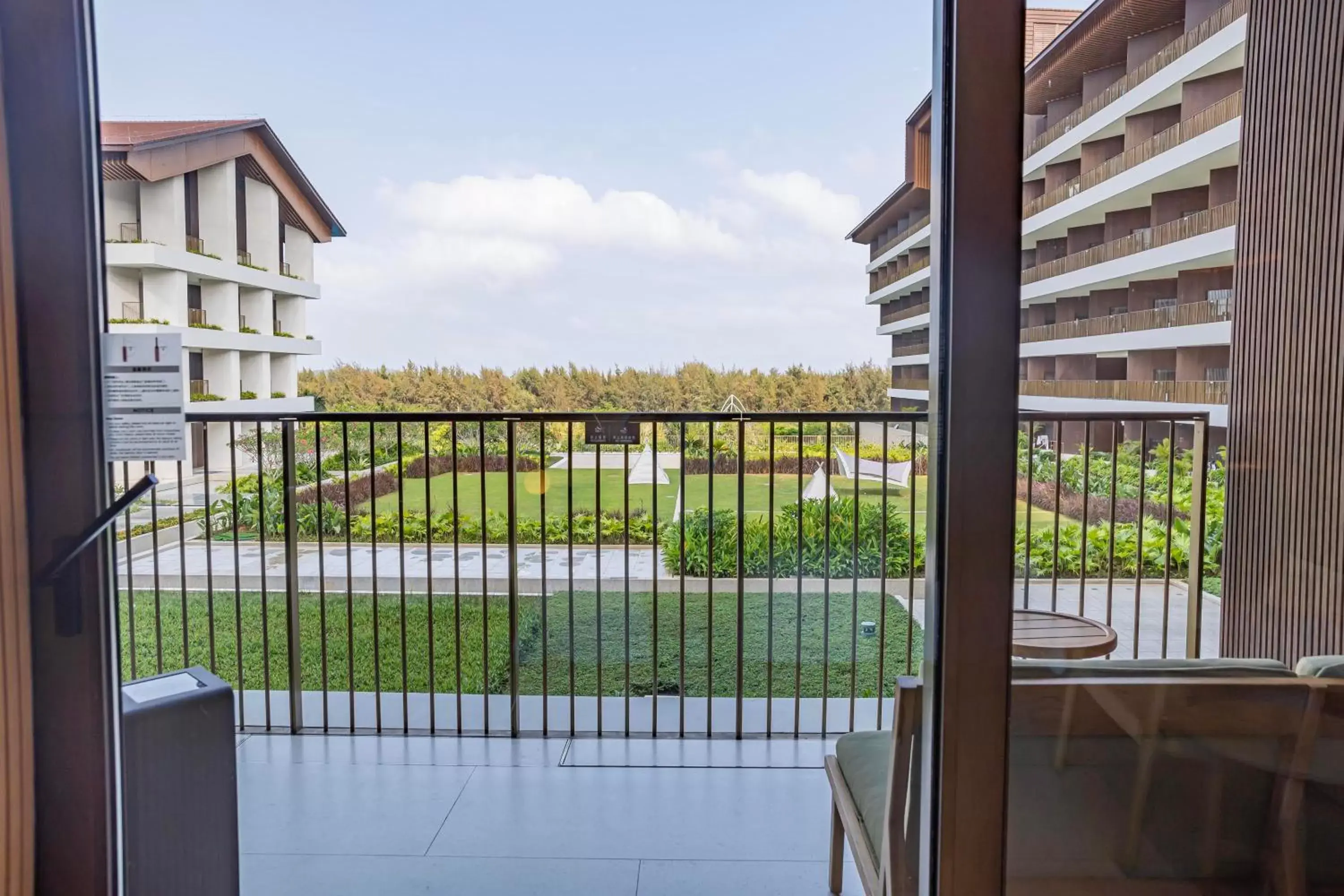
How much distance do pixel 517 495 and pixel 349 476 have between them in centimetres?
66

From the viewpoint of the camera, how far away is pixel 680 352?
Answer: 2332 millimetres

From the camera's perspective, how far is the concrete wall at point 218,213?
1.69 metres

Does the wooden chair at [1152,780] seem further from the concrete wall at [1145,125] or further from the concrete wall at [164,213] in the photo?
the concrete wall at [164,213]

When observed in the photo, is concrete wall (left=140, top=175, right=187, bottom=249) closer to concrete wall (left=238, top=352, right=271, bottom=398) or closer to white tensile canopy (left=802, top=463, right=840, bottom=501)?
concrete wall (left=238, top=352, right=271, bottom=398)

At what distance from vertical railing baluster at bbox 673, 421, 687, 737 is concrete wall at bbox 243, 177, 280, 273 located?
1.52m

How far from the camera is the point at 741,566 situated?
9.80ft

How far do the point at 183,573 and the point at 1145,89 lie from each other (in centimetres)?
250

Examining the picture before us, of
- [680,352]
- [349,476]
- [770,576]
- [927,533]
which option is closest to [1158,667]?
[927,533]

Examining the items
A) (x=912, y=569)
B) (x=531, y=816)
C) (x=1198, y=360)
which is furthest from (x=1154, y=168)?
(x=531, y=816)

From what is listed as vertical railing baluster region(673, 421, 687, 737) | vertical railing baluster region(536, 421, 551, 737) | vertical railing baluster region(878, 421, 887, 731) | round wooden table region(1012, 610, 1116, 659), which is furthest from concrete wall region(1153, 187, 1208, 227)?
vertical railing baluster region(536, 421, 551, 737)

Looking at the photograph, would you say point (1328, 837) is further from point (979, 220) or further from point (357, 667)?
point (357, 667)

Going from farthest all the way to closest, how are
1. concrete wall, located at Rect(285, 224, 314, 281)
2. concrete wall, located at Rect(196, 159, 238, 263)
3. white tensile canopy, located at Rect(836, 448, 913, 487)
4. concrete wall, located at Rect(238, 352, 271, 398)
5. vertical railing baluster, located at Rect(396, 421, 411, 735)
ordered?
vertical railing baluster, located at Rect(396, 421, 411, 735) → white tensile canopy, located at Rect(836, 448, 913, 487) → concrete wall, located at Rect(285, 224, 314, 281) → concrete wall, located at Rect(238, 352, 271, 398) → concrete wall, located at Rect(196, 159, 238, 263)

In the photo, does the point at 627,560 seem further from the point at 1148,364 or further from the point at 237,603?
the point at 1148,364

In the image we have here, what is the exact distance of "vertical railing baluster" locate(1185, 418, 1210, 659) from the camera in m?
1.47
